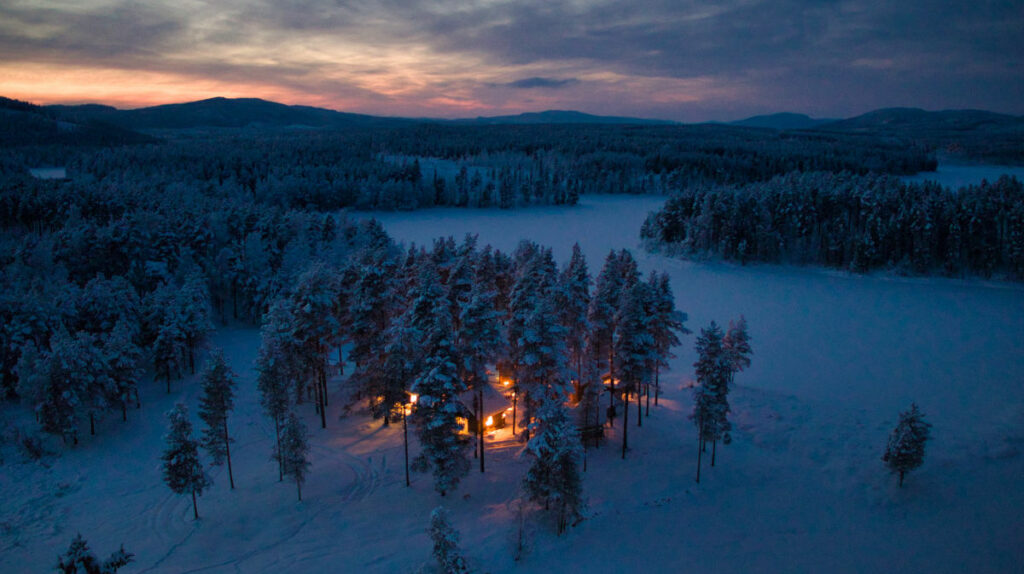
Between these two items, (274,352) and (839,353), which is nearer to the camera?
(274,352)

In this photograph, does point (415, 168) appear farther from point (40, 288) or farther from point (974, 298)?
point (974, 298)

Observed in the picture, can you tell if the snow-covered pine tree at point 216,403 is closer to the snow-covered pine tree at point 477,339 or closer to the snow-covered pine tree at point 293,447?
the snow-covered pine tree at point 293,447

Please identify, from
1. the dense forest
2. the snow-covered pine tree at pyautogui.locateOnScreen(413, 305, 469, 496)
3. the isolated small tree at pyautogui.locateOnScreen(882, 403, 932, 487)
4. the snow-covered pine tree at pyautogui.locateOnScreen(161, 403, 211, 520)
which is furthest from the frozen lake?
the snow-covered pine tree at pyautogui.locateOnScreen(161, 403, 211, 520)

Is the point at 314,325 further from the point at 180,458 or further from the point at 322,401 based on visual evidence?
the point at 180,458

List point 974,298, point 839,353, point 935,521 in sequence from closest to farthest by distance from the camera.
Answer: point 935,521, point 839,353, point 974,298

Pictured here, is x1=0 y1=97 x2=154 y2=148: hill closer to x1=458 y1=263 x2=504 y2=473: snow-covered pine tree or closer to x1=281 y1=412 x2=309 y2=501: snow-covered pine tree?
x1=281 y1=412 x2=309 y2=501: snow-covered pine tree

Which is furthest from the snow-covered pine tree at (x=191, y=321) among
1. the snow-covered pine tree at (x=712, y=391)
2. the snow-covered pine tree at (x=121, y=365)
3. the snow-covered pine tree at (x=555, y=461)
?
the snow-covered pine tree at (x=712, y=391)

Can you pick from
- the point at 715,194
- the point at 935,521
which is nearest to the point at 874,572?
the point at 935,521

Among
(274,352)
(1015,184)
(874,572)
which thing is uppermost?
(1015,184)
